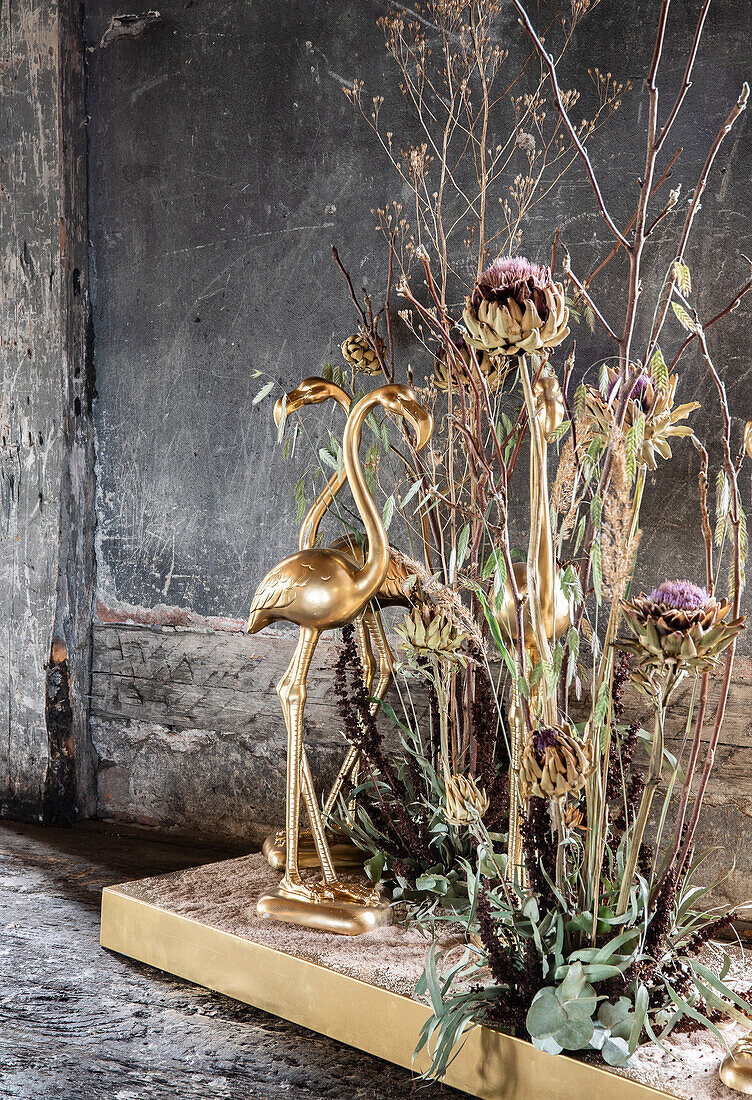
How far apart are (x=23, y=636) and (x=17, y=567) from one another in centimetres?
19

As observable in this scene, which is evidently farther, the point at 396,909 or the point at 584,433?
the point at 396,909

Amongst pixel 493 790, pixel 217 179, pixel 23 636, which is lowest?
pixel 493 790

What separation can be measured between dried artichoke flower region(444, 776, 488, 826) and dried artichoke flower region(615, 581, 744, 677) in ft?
1.18

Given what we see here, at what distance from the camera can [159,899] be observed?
5.63 feet

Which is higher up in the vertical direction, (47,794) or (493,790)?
(493,790)

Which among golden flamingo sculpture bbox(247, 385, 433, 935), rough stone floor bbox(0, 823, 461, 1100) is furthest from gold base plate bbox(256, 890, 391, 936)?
rough stone floor bbox(0, 823, 461, 1100)

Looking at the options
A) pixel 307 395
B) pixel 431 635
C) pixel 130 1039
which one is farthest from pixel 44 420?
pixel 130 1039

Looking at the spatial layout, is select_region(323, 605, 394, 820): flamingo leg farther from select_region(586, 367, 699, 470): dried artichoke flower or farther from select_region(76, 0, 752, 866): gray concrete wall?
select_region(586, 367, 699, 470): dried artichoke flower

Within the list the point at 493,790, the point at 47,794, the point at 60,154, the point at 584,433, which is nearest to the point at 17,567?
the point at 47,794

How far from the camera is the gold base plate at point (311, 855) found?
6.03 ft

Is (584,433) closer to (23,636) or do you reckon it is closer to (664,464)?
(664,464)

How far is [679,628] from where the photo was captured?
1033 millimetres

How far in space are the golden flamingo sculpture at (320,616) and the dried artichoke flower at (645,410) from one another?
41 centimetres

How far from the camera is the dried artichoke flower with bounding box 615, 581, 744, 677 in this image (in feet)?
3.38
